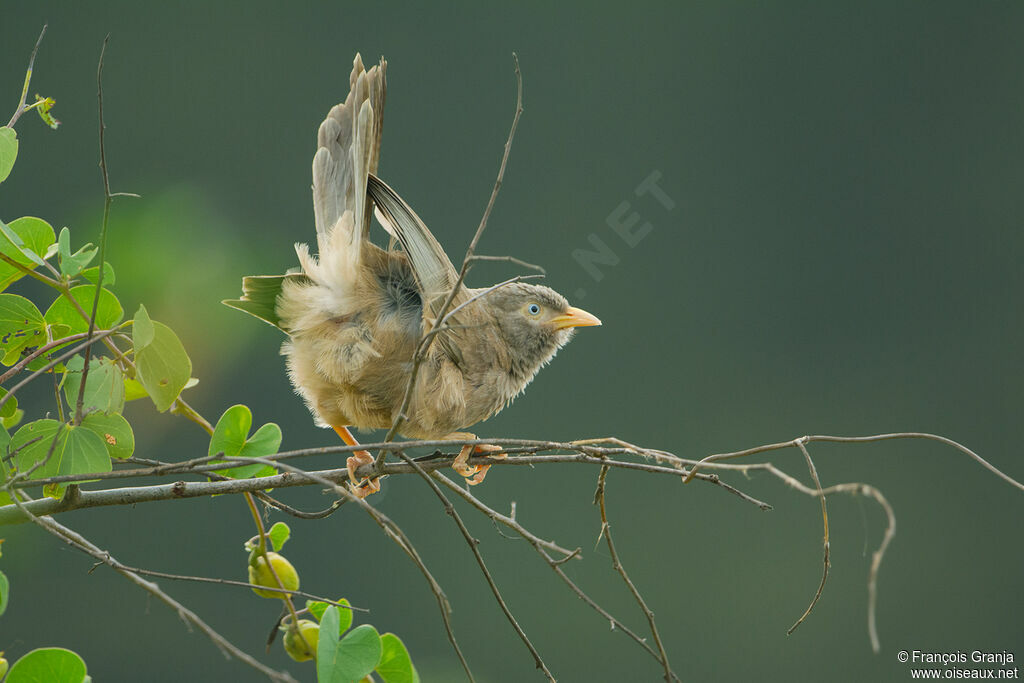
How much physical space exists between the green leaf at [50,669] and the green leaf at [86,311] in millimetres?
419

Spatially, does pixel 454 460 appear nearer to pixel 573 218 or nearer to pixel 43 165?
pixel 573 218

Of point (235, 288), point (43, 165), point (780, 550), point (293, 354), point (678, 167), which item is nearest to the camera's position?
point (293, 354)

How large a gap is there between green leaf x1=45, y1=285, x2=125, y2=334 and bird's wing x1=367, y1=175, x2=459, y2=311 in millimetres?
481

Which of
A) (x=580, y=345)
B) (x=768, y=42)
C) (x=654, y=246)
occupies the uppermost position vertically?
(x=768, y=42)

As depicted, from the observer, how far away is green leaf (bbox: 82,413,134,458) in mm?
1044

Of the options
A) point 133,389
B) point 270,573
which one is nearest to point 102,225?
point 133,389

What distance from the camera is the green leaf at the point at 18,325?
3.57ft

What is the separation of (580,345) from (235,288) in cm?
231

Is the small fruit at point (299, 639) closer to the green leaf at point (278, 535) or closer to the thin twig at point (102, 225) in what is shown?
the green leaf at point (278, 535)

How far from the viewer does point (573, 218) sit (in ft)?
16.4

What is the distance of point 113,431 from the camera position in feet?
3.47

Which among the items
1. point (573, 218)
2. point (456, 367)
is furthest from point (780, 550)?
point (456, 367)

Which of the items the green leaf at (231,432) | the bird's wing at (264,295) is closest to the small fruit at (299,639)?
the green leaf at (231,432)

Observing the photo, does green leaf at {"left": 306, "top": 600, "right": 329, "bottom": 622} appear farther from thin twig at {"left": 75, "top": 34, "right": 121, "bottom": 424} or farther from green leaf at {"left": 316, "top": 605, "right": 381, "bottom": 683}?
thin twig at {"left": 75, "top": 34, "right": 121, "bottom": 424}
